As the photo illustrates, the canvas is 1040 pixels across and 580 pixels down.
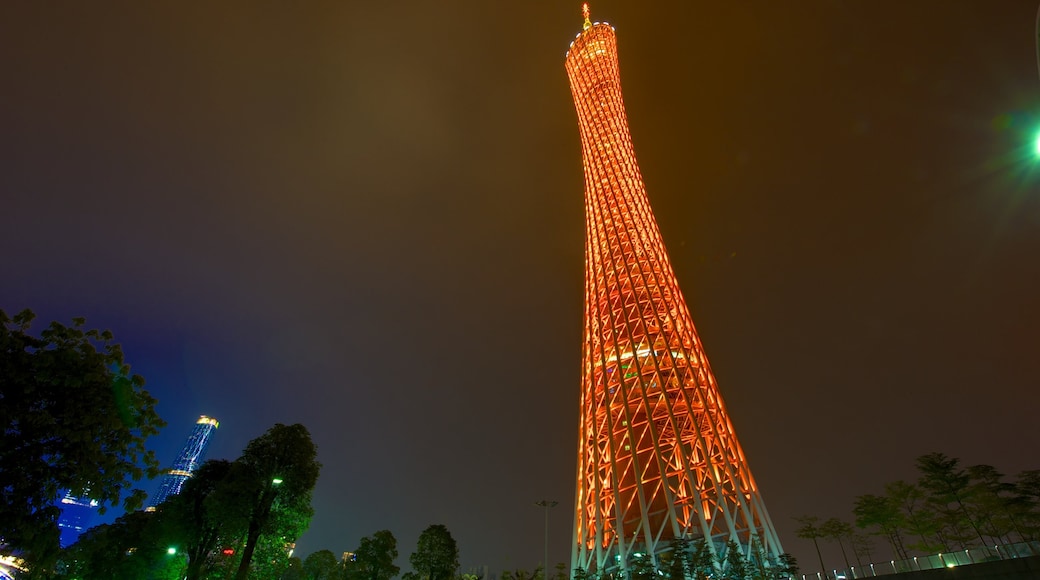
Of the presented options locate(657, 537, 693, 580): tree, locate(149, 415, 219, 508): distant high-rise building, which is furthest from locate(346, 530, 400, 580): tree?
locate(149, 415, 219, 508): distant high-rise building

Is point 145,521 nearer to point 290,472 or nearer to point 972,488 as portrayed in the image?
point 290,472

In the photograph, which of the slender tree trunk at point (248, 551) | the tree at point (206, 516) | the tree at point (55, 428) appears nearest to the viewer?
the tree at point (55, 428)

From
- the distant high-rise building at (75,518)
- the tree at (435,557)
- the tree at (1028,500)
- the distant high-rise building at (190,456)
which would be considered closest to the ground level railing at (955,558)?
the tree at (1028,500)

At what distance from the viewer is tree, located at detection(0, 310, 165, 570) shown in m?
8.20

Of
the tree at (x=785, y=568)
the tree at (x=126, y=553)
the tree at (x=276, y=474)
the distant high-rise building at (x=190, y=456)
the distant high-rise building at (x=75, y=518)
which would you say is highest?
the distant high-rise building at (x=190, y=456)

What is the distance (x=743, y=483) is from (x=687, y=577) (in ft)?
16.6

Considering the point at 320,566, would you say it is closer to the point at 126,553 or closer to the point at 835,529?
the point at 126,553

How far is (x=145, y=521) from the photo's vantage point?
28.0m

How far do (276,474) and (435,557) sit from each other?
13176mm

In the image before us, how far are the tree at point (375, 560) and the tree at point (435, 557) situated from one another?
1.54 meters

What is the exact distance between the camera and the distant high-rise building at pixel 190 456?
583 ft

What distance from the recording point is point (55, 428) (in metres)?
8.47

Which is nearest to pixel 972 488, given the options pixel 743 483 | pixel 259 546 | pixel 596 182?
pixel 743 483

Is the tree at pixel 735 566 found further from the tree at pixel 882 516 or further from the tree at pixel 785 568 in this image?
the tree at pixel 882 516
